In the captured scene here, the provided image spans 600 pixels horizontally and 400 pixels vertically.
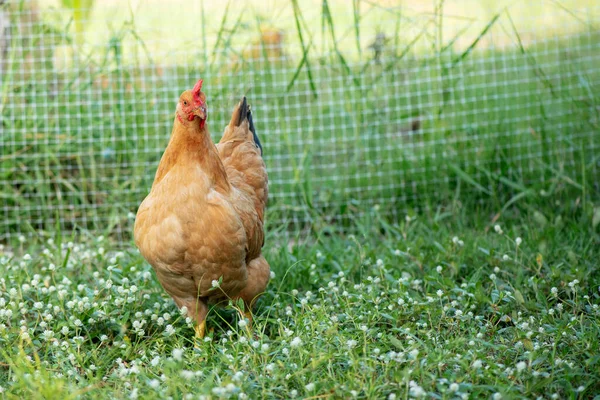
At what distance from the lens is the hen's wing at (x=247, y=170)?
3.65 m

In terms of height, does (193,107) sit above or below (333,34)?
below

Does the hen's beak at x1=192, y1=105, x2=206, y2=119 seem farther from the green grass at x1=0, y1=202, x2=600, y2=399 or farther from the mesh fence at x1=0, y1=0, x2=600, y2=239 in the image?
the mesh fence at x1=0, y1=0, x2=600, y2=239

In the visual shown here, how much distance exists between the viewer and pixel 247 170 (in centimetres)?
397

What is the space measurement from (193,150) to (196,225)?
0.36 m

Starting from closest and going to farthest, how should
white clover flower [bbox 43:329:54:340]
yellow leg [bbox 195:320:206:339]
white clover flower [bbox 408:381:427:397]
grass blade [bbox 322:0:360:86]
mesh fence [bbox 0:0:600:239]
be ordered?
1. white clover flower [bbox 408:381:427:397]
2. white clover flower [bbox 43:329:54:340]
3. yellow leg [bbox 195:320:206:339]
4. grass blade [bbox 322:0:360:86]
5. mesh fence [bbox 0:0:600:239]

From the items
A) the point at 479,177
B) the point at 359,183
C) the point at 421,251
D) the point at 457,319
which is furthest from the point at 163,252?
the point at 479,177

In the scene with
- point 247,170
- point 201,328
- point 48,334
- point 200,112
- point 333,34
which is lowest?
point 201,328

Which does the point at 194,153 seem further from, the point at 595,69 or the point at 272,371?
the point at 595,69

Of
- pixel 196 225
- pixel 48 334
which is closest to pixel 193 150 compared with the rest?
pixel 196 225

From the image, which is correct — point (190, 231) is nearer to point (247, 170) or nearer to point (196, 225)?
point (196, 225)

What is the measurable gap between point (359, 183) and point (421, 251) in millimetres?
1061

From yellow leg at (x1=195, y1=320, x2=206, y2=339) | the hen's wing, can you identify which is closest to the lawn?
the hen's wing

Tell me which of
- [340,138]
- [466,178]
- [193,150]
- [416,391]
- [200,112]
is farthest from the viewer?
[340,138]

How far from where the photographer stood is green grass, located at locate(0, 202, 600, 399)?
2.77 m
